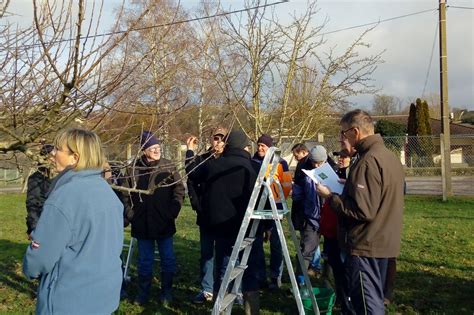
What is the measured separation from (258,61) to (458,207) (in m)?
8.39

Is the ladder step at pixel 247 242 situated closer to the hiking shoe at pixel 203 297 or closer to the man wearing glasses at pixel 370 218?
the man wearing glasses at pixel 370 218

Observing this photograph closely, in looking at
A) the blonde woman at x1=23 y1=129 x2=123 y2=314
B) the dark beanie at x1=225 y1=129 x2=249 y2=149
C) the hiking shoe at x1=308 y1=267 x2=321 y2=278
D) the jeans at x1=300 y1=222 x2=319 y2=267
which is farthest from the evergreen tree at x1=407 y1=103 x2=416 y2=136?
the blonde woman at x1=23 y1=129 x2=123 y2=314

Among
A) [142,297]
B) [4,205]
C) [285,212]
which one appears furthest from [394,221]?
[4,205]

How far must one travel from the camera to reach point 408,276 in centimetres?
664

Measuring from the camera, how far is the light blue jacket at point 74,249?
266 centimetres

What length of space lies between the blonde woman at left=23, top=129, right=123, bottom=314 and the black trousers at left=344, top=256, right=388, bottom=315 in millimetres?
1799

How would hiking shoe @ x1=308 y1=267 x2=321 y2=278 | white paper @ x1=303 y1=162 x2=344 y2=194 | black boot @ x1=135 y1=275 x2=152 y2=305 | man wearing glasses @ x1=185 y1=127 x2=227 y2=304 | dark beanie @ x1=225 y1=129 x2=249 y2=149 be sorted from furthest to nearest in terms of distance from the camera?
hiking shoe @ x1=308 y1=267 x2=321 y2=278 < black boot @ x1=135 y1=275 x2=152 y2=305 < man wearing glasses @ x1=185 y1=127 x2=227 y2=304 < dark beanie @ x1=225 y1=129 x2=249 y2=149 < white paper @ x1=303 y1=162 x2=344 y2=194

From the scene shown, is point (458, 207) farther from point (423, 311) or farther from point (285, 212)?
point (285, 212)

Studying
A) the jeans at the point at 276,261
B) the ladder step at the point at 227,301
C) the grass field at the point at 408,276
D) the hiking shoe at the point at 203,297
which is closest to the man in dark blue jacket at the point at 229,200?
the ladder step at the point at 227,301

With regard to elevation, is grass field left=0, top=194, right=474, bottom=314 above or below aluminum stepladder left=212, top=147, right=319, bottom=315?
below

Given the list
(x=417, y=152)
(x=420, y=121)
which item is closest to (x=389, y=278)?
(x=417, y=152)

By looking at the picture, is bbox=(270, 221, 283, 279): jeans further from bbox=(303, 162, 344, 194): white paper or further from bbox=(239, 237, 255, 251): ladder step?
bbox=(303, 162, 344, 194): white paper

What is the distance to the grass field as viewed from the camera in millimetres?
5551

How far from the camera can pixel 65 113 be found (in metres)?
4.10
